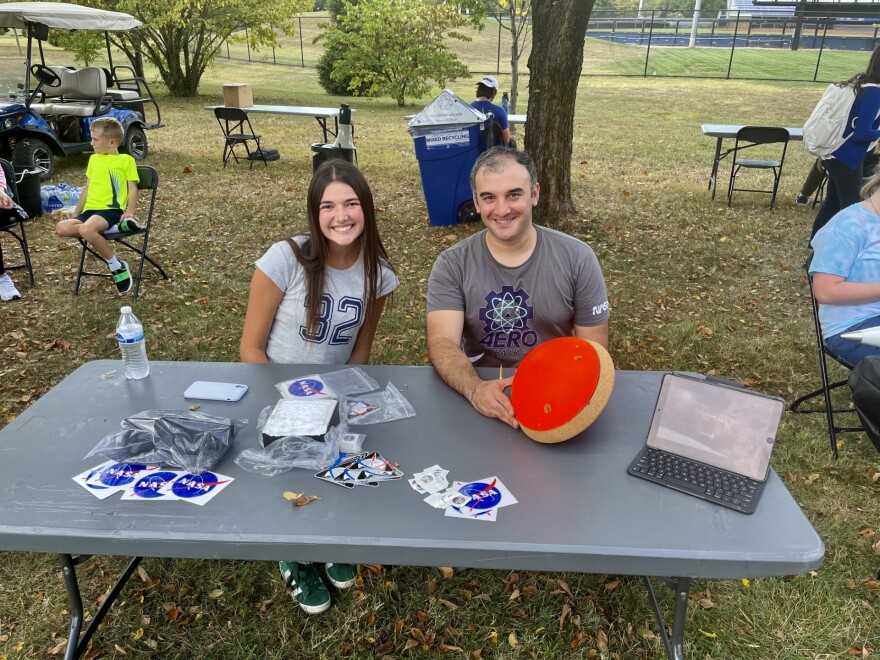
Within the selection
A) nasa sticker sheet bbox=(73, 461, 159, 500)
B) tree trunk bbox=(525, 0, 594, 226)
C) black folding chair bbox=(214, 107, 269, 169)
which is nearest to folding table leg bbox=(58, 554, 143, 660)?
nasa sticker sheet bbox=(73, 461, 159, 500)

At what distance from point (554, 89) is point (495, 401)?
4.94 m

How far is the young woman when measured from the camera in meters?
2.32

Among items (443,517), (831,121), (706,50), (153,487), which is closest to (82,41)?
(831,121)

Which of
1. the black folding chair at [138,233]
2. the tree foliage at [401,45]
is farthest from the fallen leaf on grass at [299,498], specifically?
the tree foliage at [401,45]

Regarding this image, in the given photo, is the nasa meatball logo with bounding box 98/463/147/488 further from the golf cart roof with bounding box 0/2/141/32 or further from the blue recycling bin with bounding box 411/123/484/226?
the golf cart roof with bounding box 0/2/141/32

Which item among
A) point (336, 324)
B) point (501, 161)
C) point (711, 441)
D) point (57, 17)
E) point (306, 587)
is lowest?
point (306, 587)

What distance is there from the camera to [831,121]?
212 inches

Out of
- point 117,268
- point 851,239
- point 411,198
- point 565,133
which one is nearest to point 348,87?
point 411,198

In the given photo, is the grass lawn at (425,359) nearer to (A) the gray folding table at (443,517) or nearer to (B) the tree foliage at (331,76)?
(A) the gray folding table at (443,517)

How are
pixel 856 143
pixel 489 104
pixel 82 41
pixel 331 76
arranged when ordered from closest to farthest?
pixel 856 143 → pixel 489 104 → pixel 82 41 → pixel 331 76

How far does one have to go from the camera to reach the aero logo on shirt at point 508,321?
2410 mm

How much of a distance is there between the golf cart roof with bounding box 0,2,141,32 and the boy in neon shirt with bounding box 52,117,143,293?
4137 millimetres

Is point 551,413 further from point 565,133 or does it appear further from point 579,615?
point 565,133

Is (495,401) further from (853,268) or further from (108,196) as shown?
(108,196)
